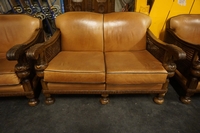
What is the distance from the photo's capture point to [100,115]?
4.15ft

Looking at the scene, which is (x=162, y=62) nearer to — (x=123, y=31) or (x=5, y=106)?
(x=123, y=31)

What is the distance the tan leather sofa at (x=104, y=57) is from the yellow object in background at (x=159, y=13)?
36 centimetres

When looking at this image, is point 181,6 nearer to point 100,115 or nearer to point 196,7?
point 196,7

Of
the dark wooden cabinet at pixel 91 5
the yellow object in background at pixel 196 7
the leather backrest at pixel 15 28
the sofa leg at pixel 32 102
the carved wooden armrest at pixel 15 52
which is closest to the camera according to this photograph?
the carved wooden armrest at pixel 15 52

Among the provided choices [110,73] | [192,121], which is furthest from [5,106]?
[192,121]

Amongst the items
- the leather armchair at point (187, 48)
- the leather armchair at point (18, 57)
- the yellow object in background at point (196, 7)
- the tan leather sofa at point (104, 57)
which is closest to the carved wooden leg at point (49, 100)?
the tan leather sofa at point (104, 57)

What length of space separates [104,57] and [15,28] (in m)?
1.08

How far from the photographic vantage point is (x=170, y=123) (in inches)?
46.7

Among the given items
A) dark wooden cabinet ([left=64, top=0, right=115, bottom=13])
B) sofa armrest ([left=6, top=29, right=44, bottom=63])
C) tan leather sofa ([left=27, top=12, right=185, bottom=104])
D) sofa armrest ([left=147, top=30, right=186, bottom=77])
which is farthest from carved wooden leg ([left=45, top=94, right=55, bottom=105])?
dark wooden cabinet ([left=64, top=0, right=115, bottom=13])

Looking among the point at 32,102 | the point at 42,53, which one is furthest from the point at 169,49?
the point at 32,102

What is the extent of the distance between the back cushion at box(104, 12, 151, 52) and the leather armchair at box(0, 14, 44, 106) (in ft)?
2.72

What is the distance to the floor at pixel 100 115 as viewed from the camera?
1.14m

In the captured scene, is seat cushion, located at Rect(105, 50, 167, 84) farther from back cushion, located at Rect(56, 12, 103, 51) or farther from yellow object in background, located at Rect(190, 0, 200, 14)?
yellow object in background, located at Rect(190, 0, 200, 14)

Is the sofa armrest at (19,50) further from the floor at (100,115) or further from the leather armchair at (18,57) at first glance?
the floor at (100,115)
